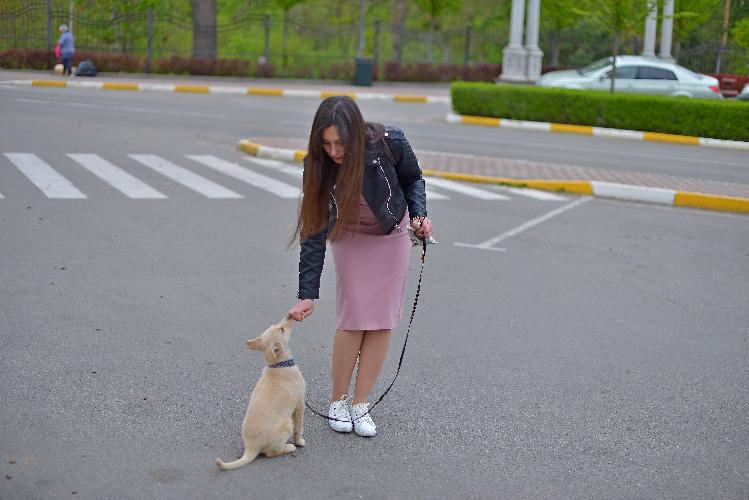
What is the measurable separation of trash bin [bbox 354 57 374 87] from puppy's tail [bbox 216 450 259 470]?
28.9m

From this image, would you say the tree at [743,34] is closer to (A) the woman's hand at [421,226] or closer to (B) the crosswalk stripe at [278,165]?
(B) the crosswalk stripe at [278,165]

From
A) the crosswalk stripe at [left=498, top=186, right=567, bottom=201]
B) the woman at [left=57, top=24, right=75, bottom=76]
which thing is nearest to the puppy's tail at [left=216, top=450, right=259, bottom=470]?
the crosswalk stripe at [left=498, top=186, right=567, bottom=201]

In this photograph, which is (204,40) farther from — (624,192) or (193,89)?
(624,192)

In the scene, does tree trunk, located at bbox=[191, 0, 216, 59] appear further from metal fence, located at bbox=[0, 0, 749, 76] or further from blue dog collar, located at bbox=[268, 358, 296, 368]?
blue dog collar, located at bbox=[268, 358, 296, 368]

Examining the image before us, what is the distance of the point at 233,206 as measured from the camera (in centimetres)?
1123

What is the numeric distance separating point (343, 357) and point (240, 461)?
78 cm

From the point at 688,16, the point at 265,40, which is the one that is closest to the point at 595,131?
the point at 688,16

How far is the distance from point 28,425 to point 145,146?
1130 cm

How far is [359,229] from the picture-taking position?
479 centimetres

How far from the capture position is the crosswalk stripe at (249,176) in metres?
12.5

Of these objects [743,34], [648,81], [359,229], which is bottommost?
[359,229]

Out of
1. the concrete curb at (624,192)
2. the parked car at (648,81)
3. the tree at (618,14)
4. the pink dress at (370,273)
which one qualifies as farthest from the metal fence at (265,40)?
the pink dress at (370,273)

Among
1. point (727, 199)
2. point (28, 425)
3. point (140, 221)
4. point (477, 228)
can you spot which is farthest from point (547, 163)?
point (28, 425)

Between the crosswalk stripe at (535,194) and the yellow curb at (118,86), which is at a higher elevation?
the yellow curb at (118,86)
